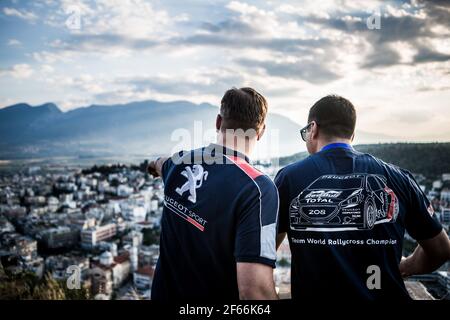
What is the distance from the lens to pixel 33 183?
44406 millimetres

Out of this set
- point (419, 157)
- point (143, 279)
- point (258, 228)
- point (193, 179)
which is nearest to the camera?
point (258, 228)

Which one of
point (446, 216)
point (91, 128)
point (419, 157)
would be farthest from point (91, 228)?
point (91, 128)

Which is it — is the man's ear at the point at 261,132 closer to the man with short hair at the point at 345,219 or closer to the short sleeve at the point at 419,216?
the man with short hair at the point at 345,219

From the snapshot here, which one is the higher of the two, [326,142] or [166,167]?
[326,142]

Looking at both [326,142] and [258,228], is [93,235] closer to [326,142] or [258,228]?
[326,142]

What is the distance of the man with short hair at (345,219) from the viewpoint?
5.40 ft

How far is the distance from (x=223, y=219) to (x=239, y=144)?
34 cm

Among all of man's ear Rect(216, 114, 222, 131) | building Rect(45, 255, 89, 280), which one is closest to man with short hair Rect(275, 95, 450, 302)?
man's ear Rect(216, 114, 222, 131)

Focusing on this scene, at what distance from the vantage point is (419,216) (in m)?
1.81

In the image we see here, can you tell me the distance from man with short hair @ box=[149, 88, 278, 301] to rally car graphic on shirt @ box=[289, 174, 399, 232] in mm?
282

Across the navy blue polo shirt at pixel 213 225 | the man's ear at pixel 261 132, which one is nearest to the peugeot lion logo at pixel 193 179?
the navy blue polo shirt at pixel 213 225

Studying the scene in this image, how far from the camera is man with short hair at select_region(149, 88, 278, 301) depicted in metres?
1.45

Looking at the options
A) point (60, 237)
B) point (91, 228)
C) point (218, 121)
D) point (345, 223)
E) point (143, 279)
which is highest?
point (218, 121)
